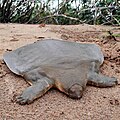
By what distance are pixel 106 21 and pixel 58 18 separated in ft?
2.43

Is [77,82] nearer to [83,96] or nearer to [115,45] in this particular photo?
[83,96]

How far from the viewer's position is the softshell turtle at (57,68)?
2078 millimetres

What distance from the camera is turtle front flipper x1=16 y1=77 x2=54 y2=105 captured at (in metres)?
1.99

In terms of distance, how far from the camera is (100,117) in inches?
74.2

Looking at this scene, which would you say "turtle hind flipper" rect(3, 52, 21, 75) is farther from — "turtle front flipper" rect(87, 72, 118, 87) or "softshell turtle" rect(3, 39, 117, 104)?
"turtle front flipper" rect(87, 72, 118, 87)

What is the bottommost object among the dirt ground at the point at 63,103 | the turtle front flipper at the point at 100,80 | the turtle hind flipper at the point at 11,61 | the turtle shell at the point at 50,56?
the dirt ground at the point at 63,103

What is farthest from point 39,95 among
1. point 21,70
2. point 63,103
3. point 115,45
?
point 115,45

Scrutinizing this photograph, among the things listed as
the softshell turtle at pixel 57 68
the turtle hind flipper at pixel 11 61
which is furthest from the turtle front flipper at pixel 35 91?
the turtle hind flipper at pixel 11 61

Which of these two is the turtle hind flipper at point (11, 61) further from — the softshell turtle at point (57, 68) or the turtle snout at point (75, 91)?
the turtle snout at point (75, 91)

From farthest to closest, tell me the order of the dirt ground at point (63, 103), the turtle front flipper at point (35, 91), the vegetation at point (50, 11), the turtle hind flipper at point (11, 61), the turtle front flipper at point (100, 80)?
the vegetation at point (50, 11)
the turtle hind flipper at point (11, 61)
the turtle front flipper at point (100, 80)
the turtle front flipper at point (35, 91)
the dirt ground at point (63, 103)

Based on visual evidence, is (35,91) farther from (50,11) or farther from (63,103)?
(50,11)

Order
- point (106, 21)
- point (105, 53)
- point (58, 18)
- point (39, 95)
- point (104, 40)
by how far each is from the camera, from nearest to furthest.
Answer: point (39, 95)
point (105, 53)
point (104, 40)
point (106, 21)
point (58, 18)

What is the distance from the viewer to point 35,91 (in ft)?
6.72

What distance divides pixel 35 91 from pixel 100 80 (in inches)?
16.7
